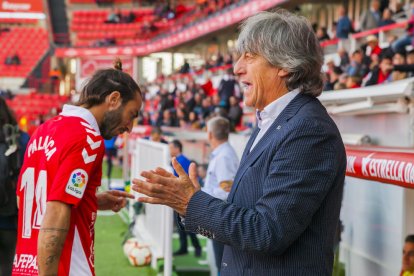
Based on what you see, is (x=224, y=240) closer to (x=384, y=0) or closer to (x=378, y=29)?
(x=378, y=29)

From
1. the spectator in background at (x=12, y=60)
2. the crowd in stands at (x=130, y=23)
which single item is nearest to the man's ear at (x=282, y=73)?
the crowd in stands at (x=130, y=23)

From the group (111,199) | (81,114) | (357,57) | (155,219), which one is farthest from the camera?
(357,57)

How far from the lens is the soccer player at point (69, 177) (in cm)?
248

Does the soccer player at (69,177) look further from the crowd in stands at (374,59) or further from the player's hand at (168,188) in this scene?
the crowd in stands at (374,59)

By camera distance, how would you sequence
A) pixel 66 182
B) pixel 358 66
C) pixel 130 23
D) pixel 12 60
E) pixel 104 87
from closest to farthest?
pixel 66 182 → pixel 104 87 → pixel 358 66 → pixel 12 60 → pixel 130 23

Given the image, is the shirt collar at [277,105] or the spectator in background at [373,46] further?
the spectator in background at [373,46]

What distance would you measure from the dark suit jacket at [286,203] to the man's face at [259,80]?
0.07 metres

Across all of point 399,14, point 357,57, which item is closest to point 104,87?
point 357,57

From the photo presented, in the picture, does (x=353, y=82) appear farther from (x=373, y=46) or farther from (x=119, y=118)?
(x=119, y=118)

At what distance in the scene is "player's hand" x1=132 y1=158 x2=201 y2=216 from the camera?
2.00 meters

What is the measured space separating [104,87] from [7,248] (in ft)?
6.49

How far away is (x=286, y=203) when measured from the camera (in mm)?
1888

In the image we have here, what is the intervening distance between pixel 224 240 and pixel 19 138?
270 cm

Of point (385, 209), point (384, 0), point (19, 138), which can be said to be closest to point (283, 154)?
point (19, 138)
